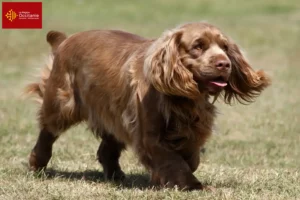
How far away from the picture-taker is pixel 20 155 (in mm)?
8367

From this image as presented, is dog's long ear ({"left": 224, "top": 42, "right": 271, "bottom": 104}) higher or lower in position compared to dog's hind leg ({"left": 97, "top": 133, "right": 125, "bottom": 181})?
higher

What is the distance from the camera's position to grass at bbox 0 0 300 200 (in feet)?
19.2

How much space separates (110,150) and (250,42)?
15441 mm

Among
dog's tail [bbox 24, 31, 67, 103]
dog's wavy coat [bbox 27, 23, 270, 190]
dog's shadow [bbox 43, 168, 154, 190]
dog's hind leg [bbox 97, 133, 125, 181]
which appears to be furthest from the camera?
dog's tail [bbox 24, 31, 67, 103]

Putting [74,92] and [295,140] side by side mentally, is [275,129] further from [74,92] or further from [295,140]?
[74,92]

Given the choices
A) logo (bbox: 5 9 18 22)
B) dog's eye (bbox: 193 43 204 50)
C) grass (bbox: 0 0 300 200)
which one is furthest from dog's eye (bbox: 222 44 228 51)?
logo (bbox: 5 9 18 22)

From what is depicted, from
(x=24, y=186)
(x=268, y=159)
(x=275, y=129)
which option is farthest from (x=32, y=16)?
(x=24, y=186)

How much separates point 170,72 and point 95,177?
1.95 metres

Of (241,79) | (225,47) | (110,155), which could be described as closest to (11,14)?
(110,155)

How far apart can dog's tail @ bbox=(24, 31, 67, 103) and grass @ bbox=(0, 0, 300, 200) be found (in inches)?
7.0

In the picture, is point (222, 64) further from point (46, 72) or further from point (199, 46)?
point (46, 72)

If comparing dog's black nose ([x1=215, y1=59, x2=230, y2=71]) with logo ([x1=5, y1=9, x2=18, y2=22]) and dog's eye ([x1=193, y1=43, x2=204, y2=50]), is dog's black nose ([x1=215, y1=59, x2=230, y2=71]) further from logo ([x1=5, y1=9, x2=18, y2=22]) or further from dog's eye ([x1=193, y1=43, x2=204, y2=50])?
logo ([x1=5, y1=9, x2=18, y2=22])

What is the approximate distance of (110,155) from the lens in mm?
7332

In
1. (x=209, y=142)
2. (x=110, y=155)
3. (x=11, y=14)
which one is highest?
(x=11, y=14)
